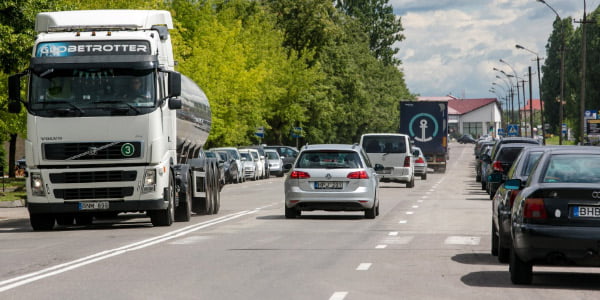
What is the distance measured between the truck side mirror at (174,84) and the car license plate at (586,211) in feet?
32.5

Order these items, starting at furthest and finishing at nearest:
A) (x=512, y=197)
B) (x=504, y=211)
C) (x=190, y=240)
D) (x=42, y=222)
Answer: (x=42, y=222), (x=190, y=240), (x=504, y=211), (x=512, y=197)

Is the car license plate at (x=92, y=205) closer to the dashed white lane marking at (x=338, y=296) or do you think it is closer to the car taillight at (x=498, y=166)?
the dashed white lane marking at (x=338, y=296)

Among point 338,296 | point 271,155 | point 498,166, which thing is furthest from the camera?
point 271,155

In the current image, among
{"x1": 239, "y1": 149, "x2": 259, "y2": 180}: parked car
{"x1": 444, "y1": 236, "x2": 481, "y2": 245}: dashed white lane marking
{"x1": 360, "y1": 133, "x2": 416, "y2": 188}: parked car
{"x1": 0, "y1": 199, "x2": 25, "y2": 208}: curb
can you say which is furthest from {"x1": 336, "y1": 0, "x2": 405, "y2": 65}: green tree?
{"x1": 444, "y1": 236, "x2": 481, "y2": 245}: dashed white lane marking

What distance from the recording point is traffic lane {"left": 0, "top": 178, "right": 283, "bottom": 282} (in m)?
14.3

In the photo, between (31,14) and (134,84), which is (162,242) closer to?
(134,84)

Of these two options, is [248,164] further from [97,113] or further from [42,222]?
[97,113]

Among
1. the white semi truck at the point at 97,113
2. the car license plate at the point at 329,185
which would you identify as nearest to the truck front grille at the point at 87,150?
the white semi truck at the point at 97,113

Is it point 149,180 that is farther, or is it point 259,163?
point 259,163

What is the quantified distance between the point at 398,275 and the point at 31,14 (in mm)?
19031

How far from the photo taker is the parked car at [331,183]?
22906mm

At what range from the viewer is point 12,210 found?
1159 inches

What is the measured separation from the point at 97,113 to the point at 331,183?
17.6 feet

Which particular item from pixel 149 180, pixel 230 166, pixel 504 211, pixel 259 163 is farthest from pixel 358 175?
pixel 259 163
